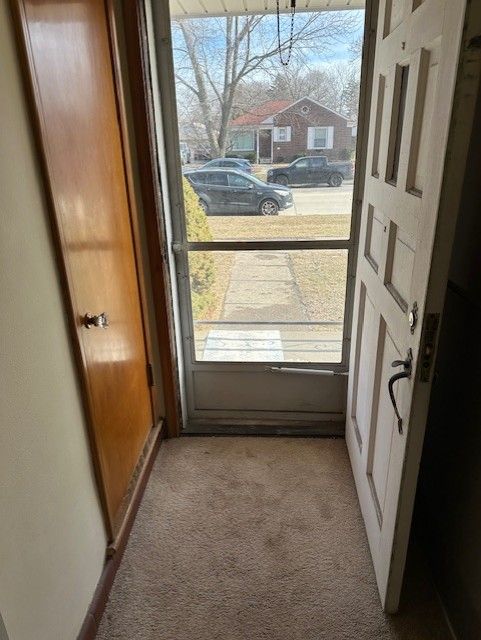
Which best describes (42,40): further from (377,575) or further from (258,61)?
(377,575)

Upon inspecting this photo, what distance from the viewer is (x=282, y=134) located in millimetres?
1951

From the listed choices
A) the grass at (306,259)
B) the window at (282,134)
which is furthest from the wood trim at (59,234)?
the window at (282,134)

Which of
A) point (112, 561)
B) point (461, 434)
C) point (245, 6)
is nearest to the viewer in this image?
point (461, 434)

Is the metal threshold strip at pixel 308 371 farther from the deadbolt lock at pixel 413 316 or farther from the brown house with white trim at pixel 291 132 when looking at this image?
the deadbolt lock at pixel 413 316

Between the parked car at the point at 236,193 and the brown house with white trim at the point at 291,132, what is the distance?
0.11 metres

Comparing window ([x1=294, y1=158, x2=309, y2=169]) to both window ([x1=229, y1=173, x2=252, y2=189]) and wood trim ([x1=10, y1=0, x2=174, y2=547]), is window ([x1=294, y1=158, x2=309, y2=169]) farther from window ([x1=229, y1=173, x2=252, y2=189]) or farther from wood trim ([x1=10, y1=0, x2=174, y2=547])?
wood trim ([x1=10, y1=0, x2=174, y2=547])

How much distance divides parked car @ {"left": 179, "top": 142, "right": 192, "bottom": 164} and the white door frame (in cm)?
2

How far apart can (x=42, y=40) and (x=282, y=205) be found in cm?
116

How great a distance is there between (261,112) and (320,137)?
27 centimetres

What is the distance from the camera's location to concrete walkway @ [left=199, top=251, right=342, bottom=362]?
7.20 ft

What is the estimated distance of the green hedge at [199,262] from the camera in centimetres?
212

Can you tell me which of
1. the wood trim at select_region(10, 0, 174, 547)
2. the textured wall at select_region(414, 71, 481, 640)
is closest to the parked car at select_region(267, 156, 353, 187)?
the wood trim at select_region(10, 0, 174, 547)

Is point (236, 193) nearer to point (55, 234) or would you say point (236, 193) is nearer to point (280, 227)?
point (280, 227)

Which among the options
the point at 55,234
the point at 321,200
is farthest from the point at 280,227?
the point at 55,234
